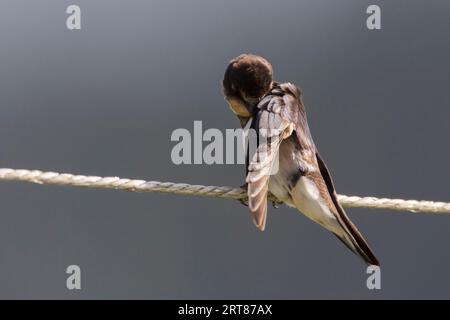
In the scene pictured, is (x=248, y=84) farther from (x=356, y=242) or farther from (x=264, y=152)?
(x=356, y=242)

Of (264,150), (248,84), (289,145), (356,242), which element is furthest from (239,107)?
(356,242)

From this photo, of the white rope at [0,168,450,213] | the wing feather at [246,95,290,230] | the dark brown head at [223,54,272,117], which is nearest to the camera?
the white rope at [0,168,450,213]

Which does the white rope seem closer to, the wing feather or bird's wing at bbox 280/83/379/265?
the wing feather

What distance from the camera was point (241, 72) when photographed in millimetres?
5020

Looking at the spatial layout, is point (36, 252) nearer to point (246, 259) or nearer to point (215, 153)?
point (246, 259)

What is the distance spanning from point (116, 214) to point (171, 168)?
645 millimetres

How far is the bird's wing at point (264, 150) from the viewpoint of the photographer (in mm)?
4414

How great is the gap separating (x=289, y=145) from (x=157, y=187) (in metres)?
0.66

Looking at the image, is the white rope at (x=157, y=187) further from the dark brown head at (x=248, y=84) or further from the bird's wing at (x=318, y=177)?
the dark brown head at (x=248, y=84)

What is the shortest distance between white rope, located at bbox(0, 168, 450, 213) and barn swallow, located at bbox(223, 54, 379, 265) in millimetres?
235

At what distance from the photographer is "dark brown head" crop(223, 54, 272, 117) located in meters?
5.00

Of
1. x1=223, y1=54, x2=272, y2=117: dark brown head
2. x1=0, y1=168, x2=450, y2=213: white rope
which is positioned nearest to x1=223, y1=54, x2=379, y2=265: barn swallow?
x1=223, y1=54, x2=272, y2=117: dark brown head

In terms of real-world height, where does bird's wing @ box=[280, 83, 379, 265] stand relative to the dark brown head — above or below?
below

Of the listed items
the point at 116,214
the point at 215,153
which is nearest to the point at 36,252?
the point at 116,214
